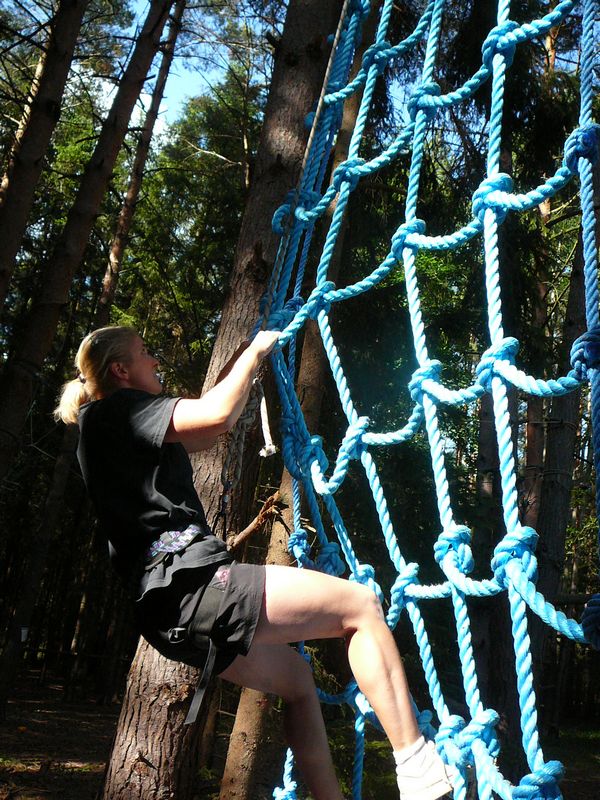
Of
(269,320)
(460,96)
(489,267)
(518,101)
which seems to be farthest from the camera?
(518,101)

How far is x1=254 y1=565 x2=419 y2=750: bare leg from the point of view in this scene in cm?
143

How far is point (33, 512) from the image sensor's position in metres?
10.8

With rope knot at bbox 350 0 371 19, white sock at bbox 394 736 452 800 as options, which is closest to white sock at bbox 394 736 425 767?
white sock at bbox 394 736 452 800

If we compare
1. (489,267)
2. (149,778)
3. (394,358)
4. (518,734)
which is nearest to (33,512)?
(394,358)

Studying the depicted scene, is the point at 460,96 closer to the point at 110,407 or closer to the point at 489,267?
the point at 489,267

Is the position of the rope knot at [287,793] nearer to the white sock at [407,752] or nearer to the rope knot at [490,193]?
the white sock at [407,752]

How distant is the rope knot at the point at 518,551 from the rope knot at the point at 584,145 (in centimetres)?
64

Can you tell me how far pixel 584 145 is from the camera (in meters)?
1.38

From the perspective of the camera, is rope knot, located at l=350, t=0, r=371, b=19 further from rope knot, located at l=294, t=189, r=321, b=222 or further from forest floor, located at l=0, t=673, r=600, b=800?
forest floor, located at l=0, t=673, r=600, b=800

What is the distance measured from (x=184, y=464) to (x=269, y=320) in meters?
0.61

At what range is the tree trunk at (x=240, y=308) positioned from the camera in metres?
2.02

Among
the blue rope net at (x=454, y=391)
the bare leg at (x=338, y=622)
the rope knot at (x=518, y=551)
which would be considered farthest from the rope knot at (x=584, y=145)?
the bare leg at (x=338, y=622)

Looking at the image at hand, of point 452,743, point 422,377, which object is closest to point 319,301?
point 422,377

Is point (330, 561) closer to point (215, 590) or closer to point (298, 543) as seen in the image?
point (298, 543)
